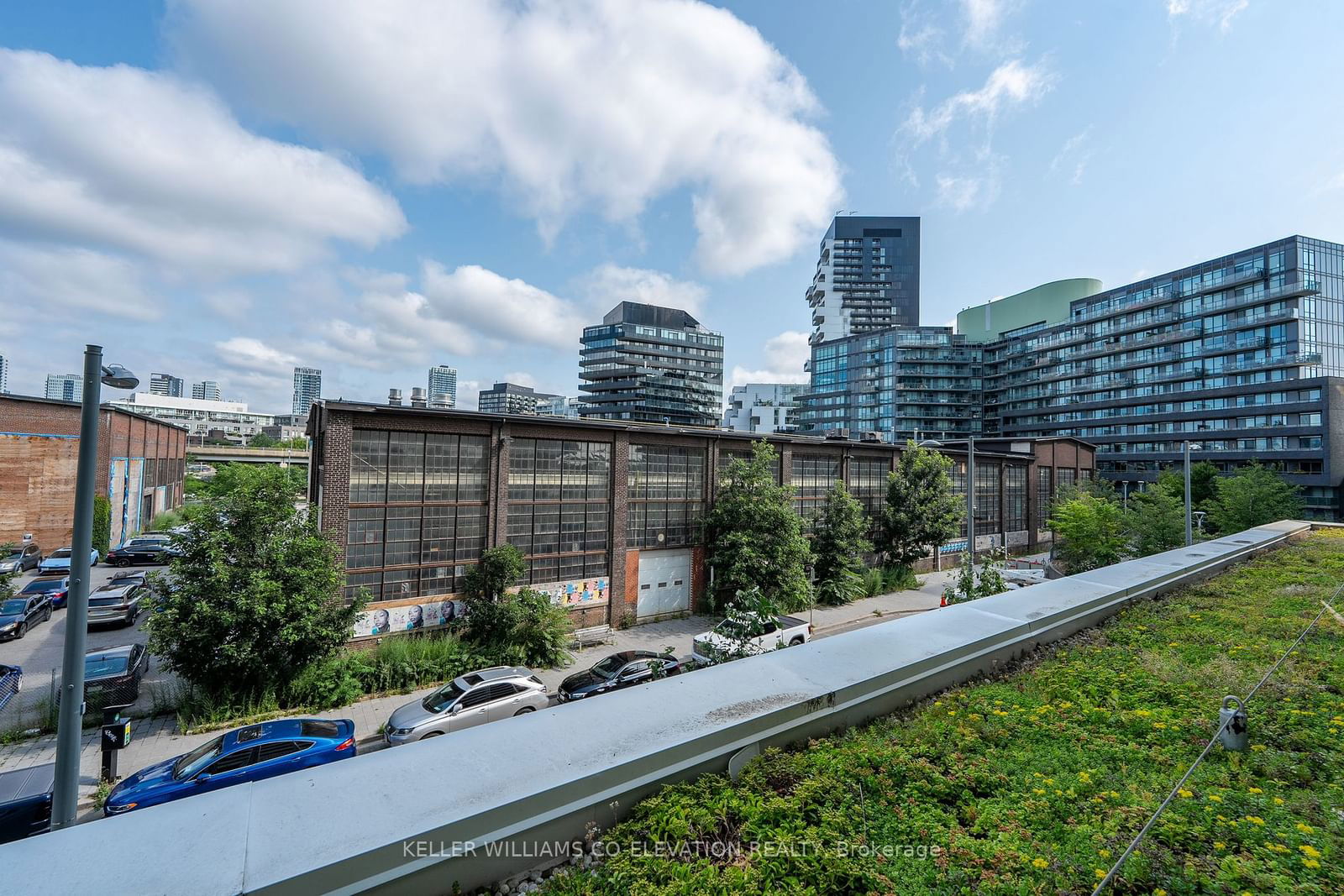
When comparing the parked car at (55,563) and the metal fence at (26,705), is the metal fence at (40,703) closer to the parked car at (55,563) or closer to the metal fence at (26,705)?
the metal fence at (26,705)

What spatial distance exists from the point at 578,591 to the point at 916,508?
2014 centimetres

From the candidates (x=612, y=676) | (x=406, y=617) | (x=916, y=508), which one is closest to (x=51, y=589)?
(x=406, y=617)

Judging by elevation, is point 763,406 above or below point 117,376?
above

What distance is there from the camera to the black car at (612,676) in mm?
15133

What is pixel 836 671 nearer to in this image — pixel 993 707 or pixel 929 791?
pixel 929 791

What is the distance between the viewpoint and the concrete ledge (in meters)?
2.17

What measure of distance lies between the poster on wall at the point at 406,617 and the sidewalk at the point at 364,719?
7.48ft

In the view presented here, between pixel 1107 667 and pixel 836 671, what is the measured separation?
325 centimetres

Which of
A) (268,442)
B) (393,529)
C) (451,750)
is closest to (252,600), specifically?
(393,529)

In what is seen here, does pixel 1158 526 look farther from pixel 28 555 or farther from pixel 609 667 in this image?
pixel 28 555

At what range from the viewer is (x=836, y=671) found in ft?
14.5

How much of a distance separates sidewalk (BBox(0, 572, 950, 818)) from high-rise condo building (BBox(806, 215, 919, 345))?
375ft

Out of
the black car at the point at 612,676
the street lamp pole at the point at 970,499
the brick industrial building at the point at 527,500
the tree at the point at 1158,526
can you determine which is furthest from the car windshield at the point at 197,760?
the tree at the point at 1158,526

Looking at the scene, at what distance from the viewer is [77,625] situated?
7.06 m
